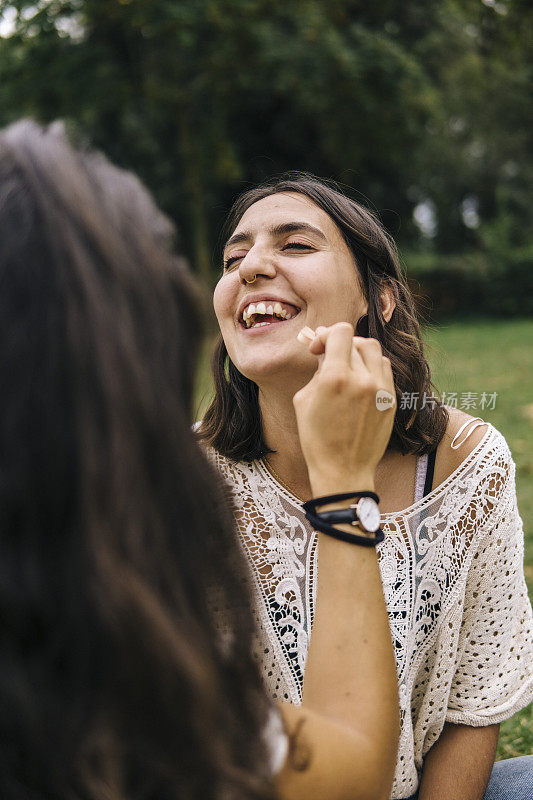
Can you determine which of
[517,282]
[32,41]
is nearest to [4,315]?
[32,41]

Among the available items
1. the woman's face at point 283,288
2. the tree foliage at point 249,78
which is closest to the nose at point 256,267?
the woman's face at point 283,288

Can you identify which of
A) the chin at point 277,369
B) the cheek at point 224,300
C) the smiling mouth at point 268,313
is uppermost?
the cheek at point 224,300

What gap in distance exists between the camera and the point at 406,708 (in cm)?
183

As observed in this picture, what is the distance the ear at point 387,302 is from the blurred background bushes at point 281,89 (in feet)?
29.8

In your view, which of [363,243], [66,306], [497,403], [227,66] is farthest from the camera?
[227,66]

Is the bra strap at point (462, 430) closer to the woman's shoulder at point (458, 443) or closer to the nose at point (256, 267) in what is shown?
the woman's shoulder at point (458, 443)

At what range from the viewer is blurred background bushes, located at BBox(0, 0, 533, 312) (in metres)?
15.1

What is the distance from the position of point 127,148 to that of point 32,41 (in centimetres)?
537

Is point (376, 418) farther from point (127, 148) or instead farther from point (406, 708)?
point (127, 148)

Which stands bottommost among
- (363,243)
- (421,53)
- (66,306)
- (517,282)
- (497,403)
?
(517,282)

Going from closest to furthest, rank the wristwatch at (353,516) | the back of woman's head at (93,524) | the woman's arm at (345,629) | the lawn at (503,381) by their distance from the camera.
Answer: the back of woman's head at (93,524) < the woman's arm at (345,629) < the wristwatch at (353,516) < the lawn at (503,381)

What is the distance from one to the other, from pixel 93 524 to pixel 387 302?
1.58m

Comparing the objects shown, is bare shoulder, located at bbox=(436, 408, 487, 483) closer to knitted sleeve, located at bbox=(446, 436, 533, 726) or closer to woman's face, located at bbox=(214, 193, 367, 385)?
knitted sleeve, located at bbox=(446, 436, 533, 726)

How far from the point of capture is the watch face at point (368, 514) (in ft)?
3.96
